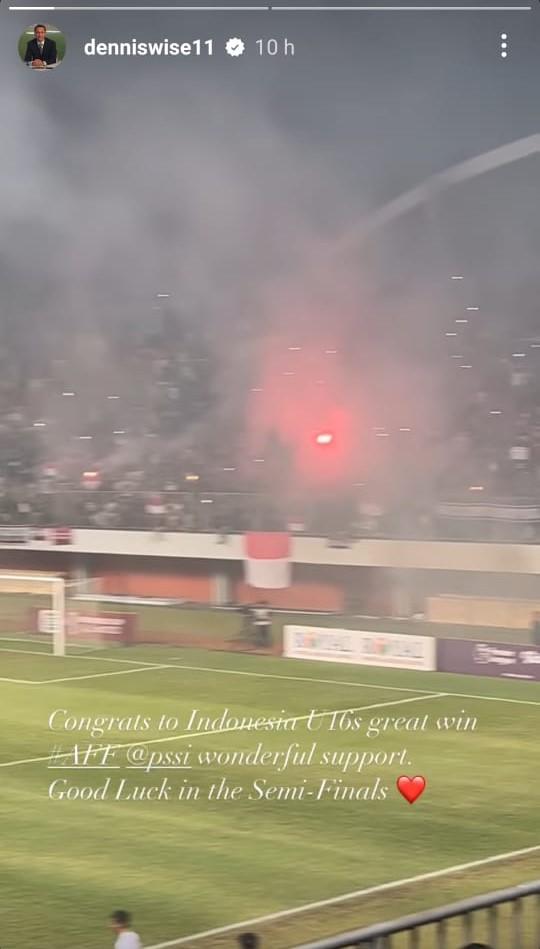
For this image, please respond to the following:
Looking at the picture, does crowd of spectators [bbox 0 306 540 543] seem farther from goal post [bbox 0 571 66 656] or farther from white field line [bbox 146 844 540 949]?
white field line [bbox 146 844 540 949]

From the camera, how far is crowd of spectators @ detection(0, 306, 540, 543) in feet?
130

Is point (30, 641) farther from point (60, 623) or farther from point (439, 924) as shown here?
point (439, 924)

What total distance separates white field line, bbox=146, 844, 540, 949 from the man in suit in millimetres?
6345

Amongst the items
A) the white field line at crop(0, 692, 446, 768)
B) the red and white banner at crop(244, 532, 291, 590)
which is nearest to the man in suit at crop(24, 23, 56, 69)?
the white field line at crop(0, 692, 446, 768)

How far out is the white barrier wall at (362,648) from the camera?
2809 centimetres

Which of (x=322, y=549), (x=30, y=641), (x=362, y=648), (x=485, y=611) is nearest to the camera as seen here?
(x=362, y=648)

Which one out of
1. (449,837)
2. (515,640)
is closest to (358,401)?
(515,640)

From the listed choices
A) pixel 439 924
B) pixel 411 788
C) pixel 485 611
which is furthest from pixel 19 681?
pixel 439 924

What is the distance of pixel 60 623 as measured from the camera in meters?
32.7

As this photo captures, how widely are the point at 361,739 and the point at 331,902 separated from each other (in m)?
8.62

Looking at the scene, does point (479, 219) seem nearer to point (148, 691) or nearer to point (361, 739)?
point (148, 691)

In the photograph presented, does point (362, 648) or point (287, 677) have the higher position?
point (362, 648)

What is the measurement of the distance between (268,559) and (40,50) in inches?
1209

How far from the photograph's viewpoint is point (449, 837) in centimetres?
1521
